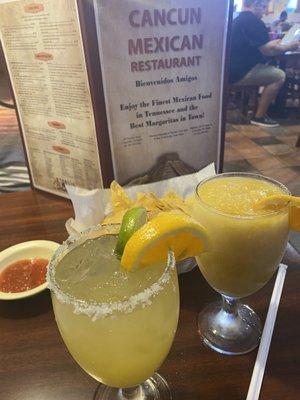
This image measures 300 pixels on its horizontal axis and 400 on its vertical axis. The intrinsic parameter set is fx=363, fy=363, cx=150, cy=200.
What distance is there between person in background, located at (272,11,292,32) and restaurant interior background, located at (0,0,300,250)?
1268mm

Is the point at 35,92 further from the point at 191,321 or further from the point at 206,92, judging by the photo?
the point at 191,321

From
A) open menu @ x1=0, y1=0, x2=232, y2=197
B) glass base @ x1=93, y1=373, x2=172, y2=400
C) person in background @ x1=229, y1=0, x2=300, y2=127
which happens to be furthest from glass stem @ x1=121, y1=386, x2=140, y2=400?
person in background @ x1=229, y1=0, x2=300, y2=127

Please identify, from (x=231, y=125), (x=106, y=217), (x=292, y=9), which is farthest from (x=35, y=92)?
(x=292, y=9)

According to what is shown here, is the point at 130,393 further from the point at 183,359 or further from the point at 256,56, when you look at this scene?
the point at 256,56

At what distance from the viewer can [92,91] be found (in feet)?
Result: 2.77

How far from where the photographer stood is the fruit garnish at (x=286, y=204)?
0.54m

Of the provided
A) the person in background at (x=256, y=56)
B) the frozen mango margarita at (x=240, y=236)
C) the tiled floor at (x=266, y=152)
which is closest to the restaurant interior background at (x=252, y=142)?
the tiled floor at (x=266, y=152)

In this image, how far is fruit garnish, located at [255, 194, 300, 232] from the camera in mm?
542

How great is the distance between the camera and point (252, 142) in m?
3.55

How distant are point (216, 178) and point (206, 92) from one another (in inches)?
14.1

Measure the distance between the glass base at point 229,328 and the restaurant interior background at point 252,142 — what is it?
1.31 m

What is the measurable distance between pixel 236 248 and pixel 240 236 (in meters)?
0.02

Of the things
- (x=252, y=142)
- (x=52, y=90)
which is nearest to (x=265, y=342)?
(x=52, y=90)

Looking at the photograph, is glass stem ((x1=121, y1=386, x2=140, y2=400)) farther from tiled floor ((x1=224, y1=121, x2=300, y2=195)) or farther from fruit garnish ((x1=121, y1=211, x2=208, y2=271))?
tiled floor ((x1=224, y1=121, x2=300, y2=195))
